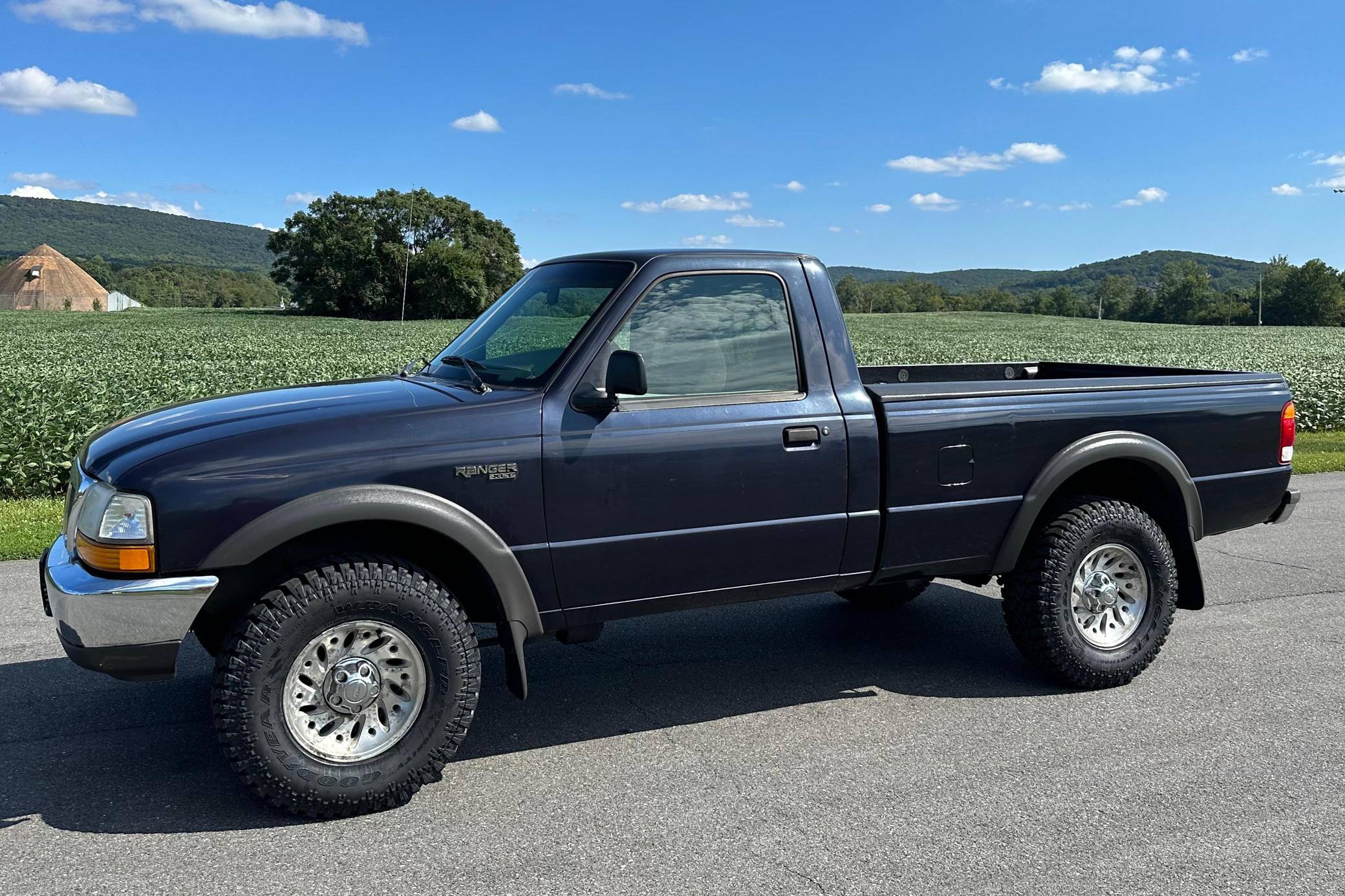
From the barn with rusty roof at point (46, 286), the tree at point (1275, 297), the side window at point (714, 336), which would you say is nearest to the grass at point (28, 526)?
the side window at point (714, 336)

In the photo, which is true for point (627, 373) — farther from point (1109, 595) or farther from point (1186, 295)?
point (1186, 295)

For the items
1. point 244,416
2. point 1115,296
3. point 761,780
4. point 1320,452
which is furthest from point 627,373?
point 1115,296

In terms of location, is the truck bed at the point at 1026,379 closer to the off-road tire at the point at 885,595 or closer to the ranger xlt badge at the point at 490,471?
the off-road tire at the point at 885,595

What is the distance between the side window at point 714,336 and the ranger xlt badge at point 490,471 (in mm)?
664

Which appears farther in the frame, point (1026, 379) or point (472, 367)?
point (1026, 379)

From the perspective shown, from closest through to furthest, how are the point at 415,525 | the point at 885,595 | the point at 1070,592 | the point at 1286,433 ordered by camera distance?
1. the point at 415,525
2. the point at 1070,592
3. the point at 1286,433
4. the point at 885,595

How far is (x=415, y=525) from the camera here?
3869mm

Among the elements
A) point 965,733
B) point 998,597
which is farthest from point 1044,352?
point 965,733

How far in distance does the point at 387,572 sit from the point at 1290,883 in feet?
10.1

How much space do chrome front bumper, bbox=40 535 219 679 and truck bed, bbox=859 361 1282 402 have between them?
2.82 m

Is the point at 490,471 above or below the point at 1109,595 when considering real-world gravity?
above

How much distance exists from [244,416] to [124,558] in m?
0.69

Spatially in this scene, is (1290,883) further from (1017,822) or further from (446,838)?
(446,838)

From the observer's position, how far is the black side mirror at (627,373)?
13.0 ft
